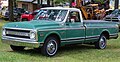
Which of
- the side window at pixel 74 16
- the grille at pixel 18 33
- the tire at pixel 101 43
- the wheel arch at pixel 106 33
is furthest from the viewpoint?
the wheel arch at pixel 106 33

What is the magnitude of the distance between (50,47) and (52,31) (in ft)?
1.84

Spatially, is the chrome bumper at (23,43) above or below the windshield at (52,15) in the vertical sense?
below

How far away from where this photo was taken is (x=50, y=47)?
10797mm

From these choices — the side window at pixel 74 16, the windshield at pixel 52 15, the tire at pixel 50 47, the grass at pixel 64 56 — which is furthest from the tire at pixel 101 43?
the tire at pixel 50 47

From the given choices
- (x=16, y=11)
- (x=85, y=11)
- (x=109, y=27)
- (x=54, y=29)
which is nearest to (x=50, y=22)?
(x=54, y=29)

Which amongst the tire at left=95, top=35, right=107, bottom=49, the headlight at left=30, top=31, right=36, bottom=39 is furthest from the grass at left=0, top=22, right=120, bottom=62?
the tire at left=95, top=35, right=107, bottom=49

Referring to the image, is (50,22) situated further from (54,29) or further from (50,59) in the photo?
(50,59)

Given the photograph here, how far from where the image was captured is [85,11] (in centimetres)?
3195

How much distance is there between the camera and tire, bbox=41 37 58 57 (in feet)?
34.7

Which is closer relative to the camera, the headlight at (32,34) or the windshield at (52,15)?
the headlight at (32,34)

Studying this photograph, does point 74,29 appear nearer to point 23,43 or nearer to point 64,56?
point 64,56

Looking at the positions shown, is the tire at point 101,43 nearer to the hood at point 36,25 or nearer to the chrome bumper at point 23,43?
the hood at point 36,25

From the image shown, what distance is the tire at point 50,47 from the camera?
1057cm

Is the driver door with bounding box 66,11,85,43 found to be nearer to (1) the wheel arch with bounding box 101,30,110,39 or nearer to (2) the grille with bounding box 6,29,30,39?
(2) the grille with bounding box 6,29,30,39
